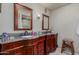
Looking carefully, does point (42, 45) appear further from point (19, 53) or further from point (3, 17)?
point (3, 17)

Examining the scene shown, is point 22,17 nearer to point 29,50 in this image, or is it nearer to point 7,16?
point 7,16

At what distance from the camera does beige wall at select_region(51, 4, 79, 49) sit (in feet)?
5.69

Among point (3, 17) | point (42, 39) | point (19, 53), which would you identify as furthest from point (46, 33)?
point (3, 17)

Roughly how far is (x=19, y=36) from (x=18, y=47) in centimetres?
17

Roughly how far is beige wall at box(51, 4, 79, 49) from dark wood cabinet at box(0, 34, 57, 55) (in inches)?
5.1

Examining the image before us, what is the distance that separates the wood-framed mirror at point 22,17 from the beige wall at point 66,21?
36 cm

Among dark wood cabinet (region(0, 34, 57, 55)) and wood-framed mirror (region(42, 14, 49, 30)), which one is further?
wood-framed mirror (region(42, 14, 49, 30))

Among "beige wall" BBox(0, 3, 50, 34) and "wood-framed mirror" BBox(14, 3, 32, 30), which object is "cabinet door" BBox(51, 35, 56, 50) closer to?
"wood-framed mirror" BBox(14, 3, 32, 30)

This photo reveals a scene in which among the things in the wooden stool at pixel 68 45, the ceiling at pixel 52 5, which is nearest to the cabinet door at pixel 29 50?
the wooden stool at pixel 68 45

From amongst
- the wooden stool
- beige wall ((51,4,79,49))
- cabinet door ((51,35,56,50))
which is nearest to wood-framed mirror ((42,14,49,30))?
beige wall ((51,4,79,49))

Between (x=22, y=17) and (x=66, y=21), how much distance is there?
0.67m

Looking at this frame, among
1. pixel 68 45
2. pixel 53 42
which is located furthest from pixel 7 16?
pixel 68 45
